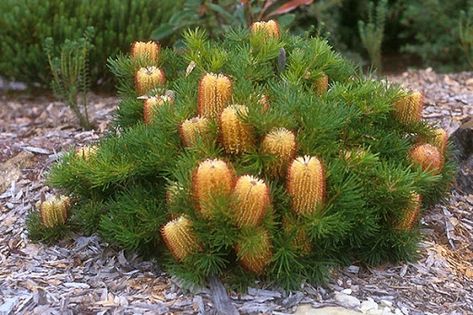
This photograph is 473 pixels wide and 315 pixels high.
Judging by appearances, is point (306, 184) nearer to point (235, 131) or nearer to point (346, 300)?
point (235, 131)

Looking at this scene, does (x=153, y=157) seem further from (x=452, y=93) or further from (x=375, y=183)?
(x=452, y=93)

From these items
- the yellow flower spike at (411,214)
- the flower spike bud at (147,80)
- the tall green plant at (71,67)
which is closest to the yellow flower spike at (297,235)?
the yellow flower spike at (411,214)

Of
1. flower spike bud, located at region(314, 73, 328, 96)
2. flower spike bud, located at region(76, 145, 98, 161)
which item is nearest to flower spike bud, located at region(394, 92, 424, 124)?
flower spike bud, located at region(314, 73, 328, 96)

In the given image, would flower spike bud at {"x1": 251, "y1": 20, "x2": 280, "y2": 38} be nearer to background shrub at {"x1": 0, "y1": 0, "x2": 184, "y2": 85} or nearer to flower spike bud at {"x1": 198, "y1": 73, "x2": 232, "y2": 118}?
flower spike bud at {"x1": 198, "y1": 73, "x2": 232, "y2": 118}

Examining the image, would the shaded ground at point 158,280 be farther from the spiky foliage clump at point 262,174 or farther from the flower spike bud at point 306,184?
the flower spike bud at point 306,184

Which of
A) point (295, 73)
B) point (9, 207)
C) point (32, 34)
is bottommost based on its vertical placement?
point (9, 207)

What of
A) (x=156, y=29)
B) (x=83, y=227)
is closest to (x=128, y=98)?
(x=83, y=227)
